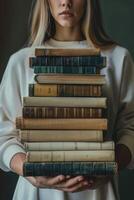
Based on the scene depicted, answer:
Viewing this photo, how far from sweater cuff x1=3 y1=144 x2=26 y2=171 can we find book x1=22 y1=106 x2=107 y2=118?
0.44 ft

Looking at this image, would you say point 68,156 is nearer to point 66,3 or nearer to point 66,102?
point 66,102

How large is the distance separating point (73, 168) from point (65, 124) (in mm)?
85

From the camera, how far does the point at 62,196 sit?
96cm

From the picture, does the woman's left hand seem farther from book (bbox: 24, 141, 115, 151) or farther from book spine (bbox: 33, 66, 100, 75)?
book spine (bbox: 33, 66, 100, 75)

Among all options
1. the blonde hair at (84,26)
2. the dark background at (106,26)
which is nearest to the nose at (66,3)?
the blonde hair at (84,26)

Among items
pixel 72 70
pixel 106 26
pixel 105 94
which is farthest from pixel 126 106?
pixel 106 26

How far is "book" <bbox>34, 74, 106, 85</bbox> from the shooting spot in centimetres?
87

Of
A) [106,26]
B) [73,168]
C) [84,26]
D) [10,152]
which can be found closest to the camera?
[73,168]

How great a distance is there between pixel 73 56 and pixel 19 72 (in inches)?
8.6

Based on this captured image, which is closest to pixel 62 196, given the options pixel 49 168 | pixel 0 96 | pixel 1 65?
pixel 49 168

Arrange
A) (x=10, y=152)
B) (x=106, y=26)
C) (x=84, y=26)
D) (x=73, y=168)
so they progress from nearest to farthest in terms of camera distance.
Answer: (x=73, y=168) → (x=10, y=152) → (x=84, y=26) → (x=106, y=26)

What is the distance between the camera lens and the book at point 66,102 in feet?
2.81

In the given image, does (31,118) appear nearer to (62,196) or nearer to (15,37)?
(62,196)

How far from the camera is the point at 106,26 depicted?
1.53 metres
